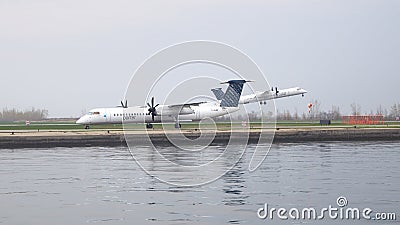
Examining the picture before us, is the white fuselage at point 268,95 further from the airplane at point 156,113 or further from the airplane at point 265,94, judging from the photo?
the airplane at point 156,113

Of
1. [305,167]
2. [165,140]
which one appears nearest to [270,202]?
[305,167]

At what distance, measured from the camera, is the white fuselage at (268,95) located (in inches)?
3988

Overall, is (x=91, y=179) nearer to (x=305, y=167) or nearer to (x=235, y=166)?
(x=235, y=166)

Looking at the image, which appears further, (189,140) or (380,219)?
(189,140)

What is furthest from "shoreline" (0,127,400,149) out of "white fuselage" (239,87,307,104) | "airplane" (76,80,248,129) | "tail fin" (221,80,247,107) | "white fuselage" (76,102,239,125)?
"white fuselage" (239,87,307,104)

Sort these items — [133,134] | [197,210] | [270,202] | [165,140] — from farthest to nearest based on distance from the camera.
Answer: [133,134] → [165,140] → [270,202] → [197,210]

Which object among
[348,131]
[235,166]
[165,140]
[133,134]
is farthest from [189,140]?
[235,166]

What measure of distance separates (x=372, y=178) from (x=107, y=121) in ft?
190

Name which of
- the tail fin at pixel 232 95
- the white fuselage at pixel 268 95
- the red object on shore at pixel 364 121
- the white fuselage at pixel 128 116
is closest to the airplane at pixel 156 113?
the white fuselage at pixel 128 116

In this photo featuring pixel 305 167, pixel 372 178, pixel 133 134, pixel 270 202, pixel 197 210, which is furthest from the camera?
pixel 133 134

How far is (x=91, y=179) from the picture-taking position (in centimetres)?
3111

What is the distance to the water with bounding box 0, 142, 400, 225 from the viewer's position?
2117 cm

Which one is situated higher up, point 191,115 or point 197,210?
point 191,115

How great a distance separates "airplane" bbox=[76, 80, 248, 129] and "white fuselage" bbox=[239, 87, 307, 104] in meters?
12.0
